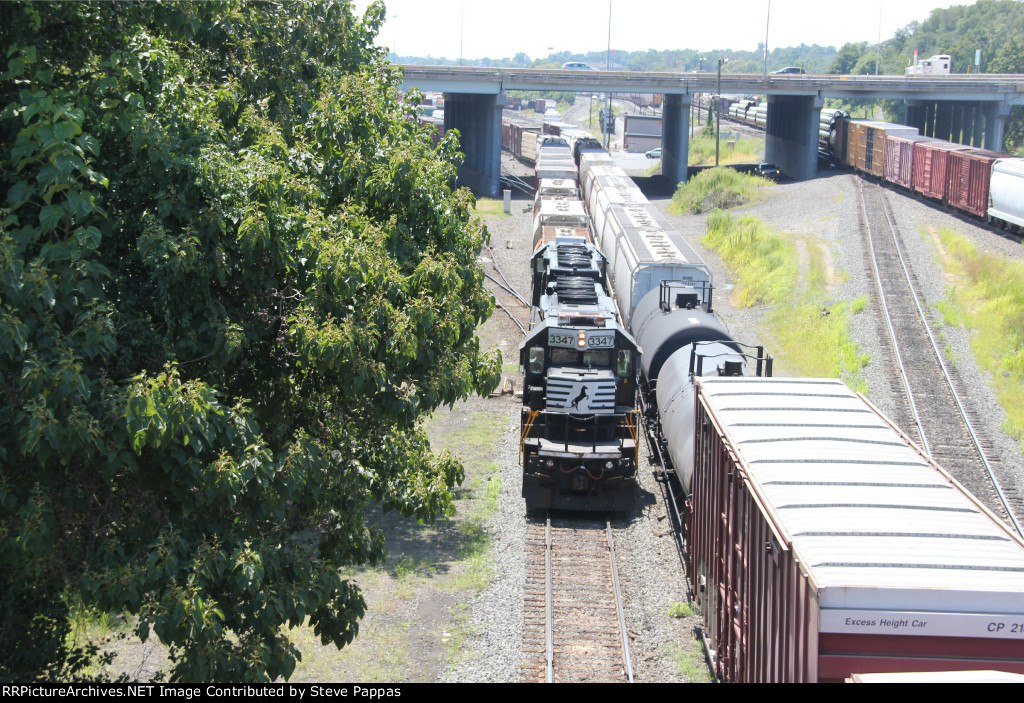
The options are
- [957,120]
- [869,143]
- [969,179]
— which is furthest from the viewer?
[957,120]

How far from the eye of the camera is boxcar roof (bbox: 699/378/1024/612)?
7023mm

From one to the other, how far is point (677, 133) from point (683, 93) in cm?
299

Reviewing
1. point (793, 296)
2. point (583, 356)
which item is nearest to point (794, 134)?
point (793, 296)

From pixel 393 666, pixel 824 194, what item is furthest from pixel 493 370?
pixel 824 194

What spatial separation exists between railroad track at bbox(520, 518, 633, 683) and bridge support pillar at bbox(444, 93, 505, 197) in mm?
45722

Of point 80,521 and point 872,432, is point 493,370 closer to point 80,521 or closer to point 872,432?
point 872,432

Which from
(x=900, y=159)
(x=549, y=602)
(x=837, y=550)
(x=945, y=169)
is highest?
(x=900, y=159)

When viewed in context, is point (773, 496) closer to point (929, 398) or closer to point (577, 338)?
point (577, 338)

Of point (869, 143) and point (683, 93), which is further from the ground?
point (683, 93)

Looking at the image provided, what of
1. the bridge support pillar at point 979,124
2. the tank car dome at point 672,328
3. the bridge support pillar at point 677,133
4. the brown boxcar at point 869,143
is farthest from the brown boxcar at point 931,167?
the bridge support pillar at point 979,124

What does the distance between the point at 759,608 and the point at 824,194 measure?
157 feet

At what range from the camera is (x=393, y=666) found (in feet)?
41.3

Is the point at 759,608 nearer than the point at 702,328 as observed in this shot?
Yes

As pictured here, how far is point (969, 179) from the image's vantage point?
41.9 metres
